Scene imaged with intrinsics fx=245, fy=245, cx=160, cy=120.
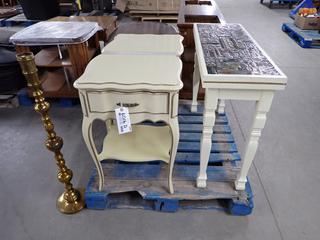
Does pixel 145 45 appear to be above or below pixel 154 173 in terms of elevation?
above

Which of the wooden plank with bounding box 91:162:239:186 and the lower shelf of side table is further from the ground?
the lower shelf of side table

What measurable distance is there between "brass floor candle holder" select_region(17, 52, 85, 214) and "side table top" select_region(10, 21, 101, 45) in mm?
1004

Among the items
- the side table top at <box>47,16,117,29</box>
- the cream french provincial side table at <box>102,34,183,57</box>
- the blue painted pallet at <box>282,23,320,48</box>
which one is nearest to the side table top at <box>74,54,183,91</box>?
the cream french provincial side table at <box>102,34,183,57</box>

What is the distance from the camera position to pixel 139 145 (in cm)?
148

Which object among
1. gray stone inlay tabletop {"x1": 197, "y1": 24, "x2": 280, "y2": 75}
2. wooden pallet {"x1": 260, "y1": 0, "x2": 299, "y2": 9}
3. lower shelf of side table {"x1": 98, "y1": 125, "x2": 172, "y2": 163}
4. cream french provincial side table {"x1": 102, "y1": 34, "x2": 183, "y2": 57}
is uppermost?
gray stone inlay tabletop {"x1": 197, "y1": 24, "x2": 280, "y2": 75}

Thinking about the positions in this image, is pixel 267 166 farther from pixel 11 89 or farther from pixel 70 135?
pixel 11 89

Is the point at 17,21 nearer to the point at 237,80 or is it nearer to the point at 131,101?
the point at 131,101

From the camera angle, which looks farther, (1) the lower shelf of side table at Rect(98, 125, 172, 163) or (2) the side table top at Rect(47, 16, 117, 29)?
Result: (2) the side table top at Rect(47, 16, 117, 29)

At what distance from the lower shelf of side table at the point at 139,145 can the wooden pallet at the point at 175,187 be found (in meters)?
0.16

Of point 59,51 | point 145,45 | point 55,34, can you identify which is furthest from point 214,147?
point 59,51

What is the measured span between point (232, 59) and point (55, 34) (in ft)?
4.93

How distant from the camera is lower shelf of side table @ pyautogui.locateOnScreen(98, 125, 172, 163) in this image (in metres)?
1.38

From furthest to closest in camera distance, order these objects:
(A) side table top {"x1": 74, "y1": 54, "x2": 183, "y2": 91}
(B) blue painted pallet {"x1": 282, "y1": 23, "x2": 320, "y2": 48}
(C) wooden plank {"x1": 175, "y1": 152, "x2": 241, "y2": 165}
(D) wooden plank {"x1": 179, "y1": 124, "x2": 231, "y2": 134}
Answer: (B) blue painted pallet {"x1": 282, "y1": 23, "x2": 320, "y2": 48} → (D) wooden plank {"x1": 179, "y1": 124, "x2": 231, "y2": 134} → (C) wooden plank {"x1": 175, "y1": 152, "x2": 241, "y2": 165} → (A) side table top {"x1": 74, "y1": 54, "x2": 183, "y2": 91}

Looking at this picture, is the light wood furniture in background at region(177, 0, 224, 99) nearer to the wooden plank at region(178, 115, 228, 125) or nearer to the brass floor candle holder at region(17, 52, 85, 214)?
the wooden plank at region(178, 115, 228, 125)
